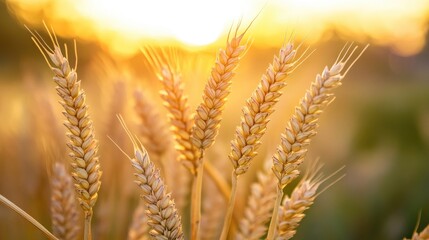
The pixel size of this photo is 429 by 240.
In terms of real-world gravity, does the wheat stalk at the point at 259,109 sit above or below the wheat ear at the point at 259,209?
above

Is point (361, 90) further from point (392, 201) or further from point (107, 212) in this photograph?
point (107, 212)

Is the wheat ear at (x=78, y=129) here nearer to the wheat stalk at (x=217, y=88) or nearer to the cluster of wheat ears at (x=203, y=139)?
the cluster of wheat ears at (x=203, y=139)

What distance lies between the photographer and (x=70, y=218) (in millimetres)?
1186

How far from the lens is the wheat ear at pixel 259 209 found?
51.6 inches

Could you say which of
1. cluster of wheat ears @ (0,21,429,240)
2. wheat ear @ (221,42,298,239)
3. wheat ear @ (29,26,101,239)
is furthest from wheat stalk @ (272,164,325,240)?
wheat ear @ (29,26,101,239)

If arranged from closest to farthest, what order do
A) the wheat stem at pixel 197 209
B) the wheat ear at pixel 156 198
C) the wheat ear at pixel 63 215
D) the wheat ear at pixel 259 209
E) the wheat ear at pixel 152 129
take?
the wheat ear at pixel 156 198 → the wheat stem at pixel 197 209 → the wheat ear at pixel 63 215 → the wheat ear at pixel 259 209 → the wheat ear at pixel 152 129

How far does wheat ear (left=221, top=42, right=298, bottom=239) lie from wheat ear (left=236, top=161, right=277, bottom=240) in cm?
34

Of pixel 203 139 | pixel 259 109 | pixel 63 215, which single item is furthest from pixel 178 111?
pixel 63 215

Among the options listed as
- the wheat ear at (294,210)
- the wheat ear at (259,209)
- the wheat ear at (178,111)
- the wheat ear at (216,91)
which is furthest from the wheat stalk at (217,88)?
the wheat ear at (259,209)

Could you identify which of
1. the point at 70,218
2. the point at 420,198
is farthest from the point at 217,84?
the point at 420,198

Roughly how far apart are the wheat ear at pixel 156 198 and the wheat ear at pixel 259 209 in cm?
34

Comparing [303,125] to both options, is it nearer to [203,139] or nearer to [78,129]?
[203,139]

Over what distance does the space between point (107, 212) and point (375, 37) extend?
349 inches

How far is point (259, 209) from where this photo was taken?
53.4 inches
